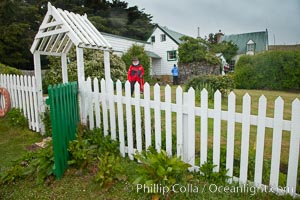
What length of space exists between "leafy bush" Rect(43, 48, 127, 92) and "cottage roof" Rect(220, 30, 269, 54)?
87.8 feet

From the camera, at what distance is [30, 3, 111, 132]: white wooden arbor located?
4.24m

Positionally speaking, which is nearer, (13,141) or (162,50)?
(13,141)

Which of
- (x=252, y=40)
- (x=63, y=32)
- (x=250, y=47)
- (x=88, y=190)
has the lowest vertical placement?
Result: (x=88, y=190)

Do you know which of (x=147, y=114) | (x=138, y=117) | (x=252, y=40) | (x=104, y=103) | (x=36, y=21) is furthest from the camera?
(x=252, y=40)

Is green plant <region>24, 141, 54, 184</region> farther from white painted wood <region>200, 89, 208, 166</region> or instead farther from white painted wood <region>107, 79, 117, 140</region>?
white painted wood <region>200, 89, 208, 166</region>

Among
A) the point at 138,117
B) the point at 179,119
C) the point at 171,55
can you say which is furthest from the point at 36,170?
the point at 171,55

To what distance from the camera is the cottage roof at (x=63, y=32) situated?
424cm

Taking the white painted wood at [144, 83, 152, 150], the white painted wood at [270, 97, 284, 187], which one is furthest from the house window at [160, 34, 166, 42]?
the white painted wood at [270, 97, 284, 187]

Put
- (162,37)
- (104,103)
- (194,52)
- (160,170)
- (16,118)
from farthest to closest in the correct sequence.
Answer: (162,37)
(194,52)
(16,118)
(104,103)
(160,170)

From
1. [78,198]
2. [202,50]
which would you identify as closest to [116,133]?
[78,198]

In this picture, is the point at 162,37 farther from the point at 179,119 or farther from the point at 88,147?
the point at 179,119

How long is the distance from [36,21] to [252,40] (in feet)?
94.0

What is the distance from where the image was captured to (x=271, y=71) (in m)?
15.0

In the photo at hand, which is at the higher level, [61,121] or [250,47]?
[250,47]
